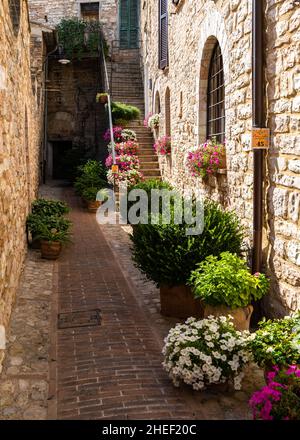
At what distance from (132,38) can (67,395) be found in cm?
1847

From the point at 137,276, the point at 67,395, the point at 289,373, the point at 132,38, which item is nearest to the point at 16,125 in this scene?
the point at 137,276

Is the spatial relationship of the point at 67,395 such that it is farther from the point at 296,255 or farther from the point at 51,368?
the point at 296,255

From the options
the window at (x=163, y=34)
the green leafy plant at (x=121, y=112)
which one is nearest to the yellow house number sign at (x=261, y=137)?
the window at (x=163, y=34)

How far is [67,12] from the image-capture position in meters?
19.8

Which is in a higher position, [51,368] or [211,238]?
[211,238]

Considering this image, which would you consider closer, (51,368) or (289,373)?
(289,373)

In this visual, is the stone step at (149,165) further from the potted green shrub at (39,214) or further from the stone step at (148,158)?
the potted green shrub at (39,214)

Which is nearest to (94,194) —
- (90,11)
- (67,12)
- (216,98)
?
(216,98)

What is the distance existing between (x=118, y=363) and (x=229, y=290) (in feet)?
4.07

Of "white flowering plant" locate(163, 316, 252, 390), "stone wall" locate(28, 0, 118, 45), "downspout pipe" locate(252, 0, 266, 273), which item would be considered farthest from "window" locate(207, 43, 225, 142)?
"stone wall" locate(28, 0, 118, 45)

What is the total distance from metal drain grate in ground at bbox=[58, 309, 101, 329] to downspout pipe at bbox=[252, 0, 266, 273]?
6.62 feet

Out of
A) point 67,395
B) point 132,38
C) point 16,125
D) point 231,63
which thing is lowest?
point 67,395

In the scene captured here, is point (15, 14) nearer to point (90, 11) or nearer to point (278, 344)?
point (278, 344)

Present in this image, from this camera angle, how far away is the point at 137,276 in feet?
23.3
